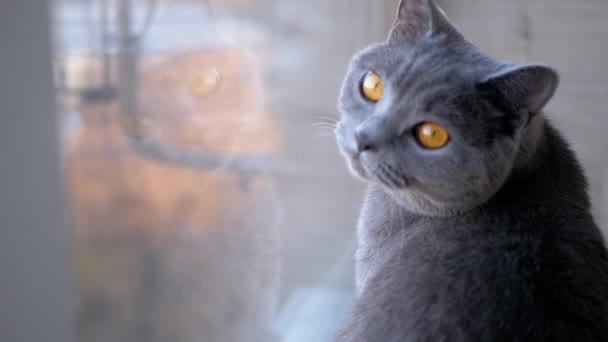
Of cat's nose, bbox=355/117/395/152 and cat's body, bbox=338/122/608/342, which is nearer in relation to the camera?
cat's body, bbox=338/122/608/342

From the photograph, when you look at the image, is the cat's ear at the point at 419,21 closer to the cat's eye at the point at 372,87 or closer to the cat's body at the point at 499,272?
the cat's eye at the point at 372,87

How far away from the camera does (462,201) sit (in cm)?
83

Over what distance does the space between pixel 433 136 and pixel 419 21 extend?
18 centimetres

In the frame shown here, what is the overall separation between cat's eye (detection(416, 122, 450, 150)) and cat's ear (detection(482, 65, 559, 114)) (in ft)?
0.24

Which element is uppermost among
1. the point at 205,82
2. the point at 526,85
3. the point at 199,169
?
the point at 526,85

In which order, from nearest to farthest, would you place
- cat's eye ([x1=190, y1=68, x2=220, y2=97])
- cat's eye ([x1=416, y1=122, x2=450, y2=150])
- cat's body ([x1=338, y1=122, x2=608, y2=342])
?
cat's body ([x1=338, y1=122, x2=608, y2=342]) < cat's eye ([x1=416, y1=122, x2=450, y2=150]) < cat's eye ([x1=190, y1=68, x2=220, y2=97])

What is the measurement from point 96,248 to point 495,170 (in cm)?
46

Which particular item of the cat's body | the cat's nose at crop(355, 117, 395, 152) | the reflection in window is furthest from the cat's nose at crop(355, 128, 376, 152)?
the reflection in window

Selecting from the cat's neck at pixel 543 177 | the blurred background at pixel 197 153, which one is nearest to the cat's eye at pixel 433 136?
the cat's neck at pixel 543 177

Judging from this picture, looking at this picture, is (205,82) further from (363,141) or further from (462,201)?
(462,201)

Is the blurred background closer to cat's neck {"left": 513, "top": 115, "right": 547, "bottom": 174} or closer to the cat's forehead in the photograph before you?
the cat's forehead

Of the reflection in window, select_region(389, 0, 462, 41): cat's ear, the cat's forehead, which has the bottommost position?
the reflection in window

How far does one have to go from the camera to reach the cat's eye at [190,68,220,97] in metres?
0.92

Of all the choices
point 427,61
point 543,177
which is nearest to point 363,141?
point 427,61
